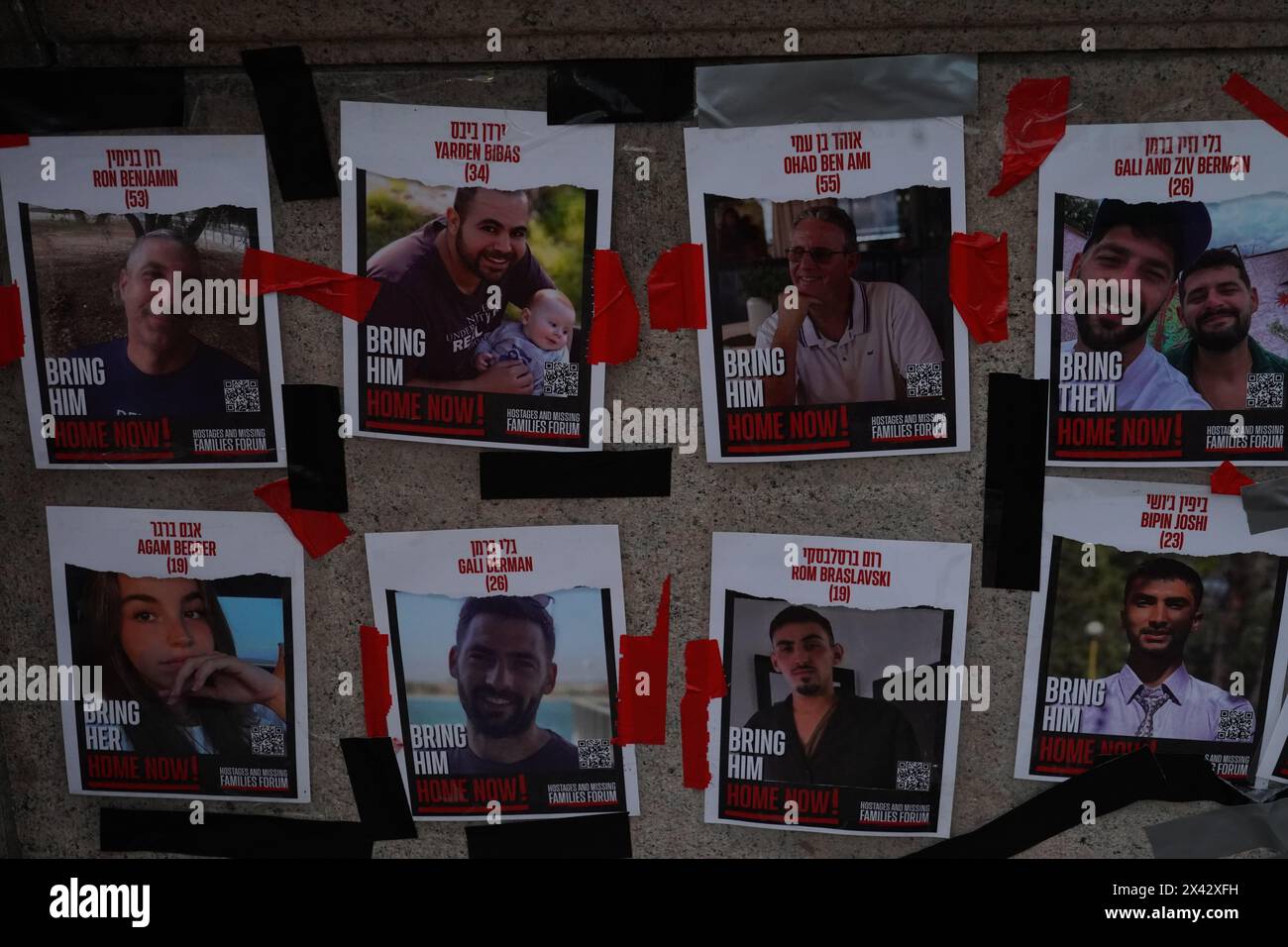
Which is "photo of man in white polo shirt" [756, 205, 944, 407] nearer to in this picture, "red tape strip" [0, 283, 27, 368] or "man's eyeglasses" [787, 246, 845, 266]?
"man's eyeglasses" [787, 246, 845, 266]

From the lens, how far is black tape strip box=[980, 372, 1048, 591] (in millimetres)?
1062

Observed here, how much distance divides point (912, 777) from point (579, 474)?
1.69ft

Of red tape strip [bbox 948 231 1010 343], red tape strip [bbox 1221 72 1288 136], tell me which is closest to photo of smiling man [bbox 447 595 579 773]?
red tape strip [bbox 948 231 1010 343]

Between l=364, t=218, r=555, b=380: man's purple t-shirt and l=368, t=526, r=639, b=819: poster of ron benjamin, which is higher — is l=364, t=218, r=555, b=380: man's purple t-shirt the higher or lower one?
the higher one

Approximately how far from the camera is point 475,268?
1061 mm

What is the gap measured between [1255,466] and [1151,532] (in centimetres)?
13

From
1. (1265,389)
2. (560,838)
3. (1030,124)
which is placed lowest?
(560,838)

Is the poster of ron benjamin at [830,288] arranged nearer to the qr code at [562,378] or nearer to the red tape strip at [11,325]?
the qr code at [562,378]

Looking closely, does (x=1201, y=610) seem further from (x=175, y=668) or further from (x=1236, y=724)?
(x=175, y=668)

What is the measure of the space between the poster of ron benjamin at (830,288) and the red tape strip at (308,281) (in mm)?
378

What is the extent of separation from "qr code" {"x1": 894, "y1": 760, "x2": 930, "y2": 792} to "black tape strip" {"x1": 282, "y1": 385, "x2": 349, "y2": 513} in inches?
27.4

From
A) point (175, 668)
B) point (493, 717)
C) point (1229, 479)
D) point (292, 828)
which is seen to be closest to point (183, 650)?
point (175, 668)

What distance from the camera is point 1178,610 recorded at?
3.58 ft
